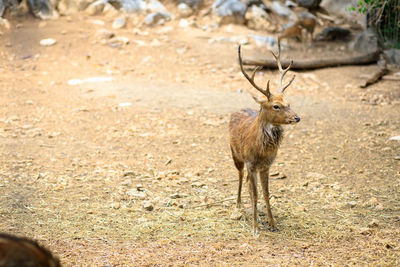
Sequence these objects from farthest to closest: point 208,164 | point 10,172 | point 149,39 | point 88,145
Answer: point 149,39, point 88,145, point 208,164, point 10,172

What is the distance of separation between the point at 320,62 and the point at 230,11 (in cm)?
452

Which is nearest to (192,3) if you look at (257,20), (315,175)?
(257,20)

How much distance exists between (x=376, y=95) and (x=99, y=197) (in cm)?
677

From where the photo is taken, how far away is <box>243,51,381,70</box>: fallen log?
448 inches

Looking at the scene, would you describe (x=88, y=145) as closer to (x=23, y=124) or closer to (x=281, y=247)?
(x=23, y=124)

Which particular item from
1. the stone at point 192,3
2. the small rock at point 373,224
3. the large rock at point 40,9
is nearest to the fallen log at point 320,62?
the stone at point 192,3

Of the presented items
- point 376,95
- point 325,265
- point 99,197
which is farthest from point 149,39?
point 325,265

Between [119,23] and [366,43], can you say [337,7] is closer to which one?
[366,43]

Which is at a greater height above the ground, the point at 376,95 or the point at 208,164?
the point at 208,164

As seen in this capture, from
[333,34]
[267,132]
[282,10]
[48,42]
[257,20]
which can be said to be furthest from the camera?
[282,10]

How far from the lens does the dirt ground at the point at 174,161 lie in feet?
14.2

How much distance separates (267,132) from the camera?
4.53m

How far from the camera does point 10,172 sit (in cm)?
604

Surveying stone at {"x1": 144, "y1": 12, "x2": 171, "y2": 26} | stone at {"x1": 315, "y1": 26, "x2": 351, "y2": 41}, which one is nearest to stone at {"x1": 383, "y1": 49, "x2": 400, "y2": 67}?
stone at {"x1": 315, "y1": 26, "x2": 351, "y2": 41}
